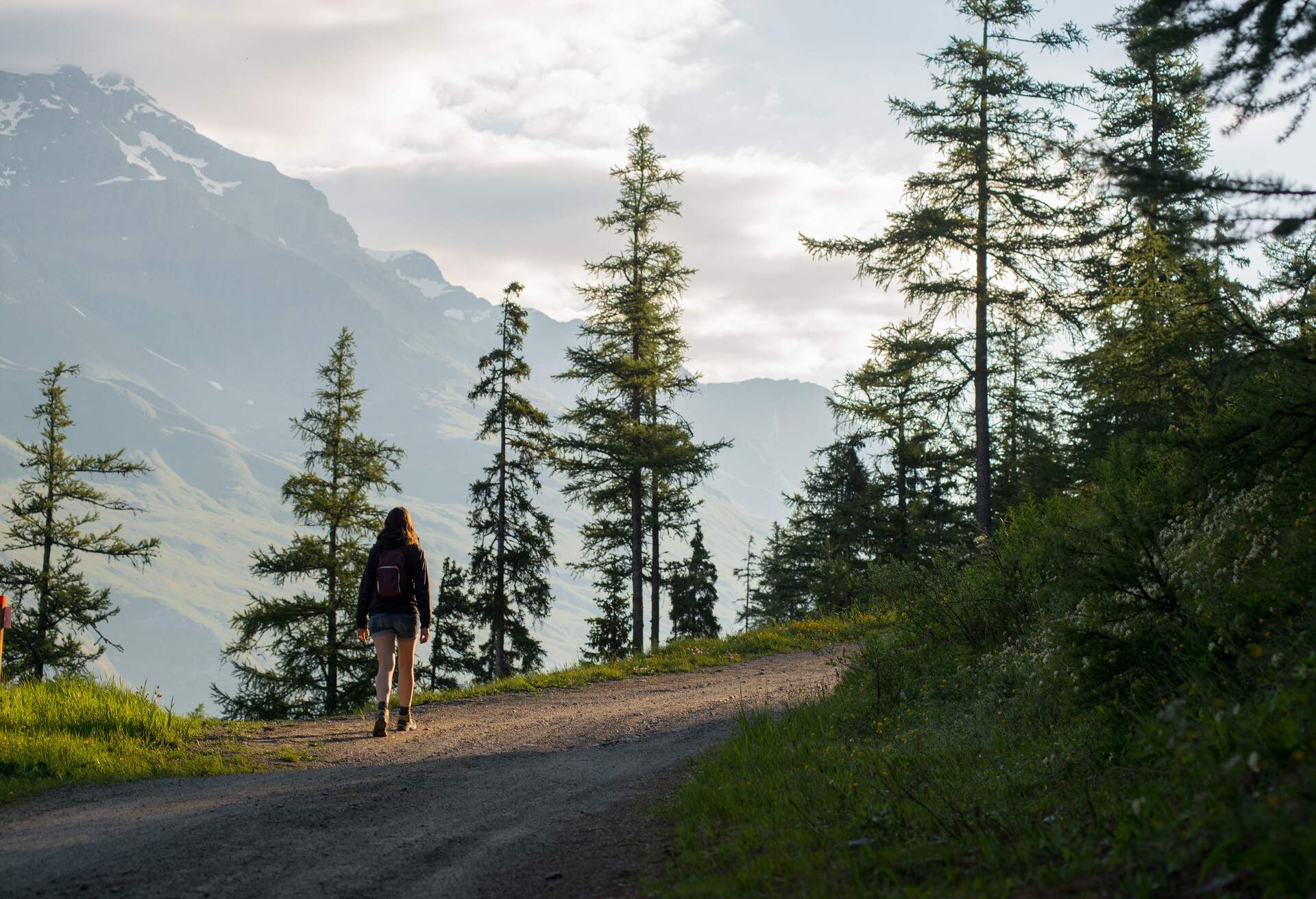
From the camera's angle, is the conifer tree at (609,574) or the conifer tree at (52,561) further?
the conifer tree at (609,574)

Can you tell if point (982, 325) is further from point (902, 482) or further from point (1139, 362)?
point (902, 482)

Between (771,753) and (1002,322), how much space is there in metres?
16.2

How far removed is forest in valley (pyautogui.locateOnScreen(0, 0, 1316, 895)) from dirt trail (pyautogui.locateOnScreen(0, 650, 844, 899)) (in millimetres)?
842

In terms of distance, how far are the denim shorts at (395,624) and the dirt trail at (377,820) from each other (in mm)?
1112

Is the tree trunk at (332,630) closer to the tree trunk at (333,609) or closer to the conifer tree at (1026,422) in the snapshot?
the tree trunk at (333,609)

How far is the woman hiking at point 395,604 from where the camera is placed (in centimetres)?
991

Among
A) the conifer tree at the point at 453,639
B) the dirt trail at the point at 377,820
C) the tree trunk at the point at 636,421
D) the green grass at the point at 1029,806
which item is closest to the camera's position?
the green grass at the point at 1029,806

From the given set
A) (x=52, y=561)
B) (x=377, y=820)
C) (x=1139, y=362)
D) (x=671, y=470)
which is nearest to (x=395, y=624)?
(x=377, y=820)

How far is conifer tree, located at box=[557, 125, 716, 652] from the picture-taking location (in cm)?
2814

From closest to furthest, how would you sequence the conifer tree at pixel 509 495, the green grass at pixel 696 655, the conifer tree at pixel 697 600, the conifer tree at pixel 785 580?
the green grass at pixel 696 655 < the conifer tree at pixel 509 495 < the conifer tree at pixel 785 580 < the conifer tree at pixel 697 600

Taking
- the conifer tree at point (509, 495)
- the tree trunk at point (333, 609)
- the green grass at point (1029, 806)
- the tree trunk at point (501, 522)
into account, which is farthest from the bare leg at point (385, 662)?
the tree trunk at point (501, 522)

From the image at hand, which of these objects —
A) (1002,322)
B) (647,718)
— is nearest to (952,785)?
(647,718)

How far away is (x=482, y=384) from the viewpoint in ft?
101

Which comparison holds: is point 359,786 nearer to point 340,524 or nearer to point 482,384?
point 340,524
